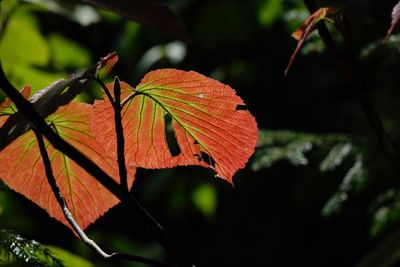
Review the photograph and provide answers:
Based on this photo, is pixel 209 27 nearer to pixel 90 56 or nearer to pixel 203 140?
pixel 90 56

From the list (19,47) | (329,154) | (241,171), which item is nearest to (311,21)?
(329,154)

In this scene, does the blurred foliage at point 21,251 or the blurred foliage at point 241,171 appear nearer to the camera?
the blurred foliage at point 21,251

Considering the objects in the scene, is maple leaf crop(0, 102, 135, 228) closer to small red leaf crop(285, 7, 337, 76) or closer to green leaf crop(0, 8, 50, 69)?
small red leaf crop(285, 7, 337, 76)

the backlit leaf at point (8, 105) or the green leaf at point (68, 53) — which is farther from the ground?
the green leaf at point (68, 53)

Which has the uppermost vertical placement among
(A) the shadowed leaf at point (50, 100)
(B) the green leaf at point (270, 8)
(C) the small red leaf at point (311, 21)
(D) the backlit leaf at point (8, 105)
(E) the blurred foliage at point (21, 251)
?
(D) the backlit leaf at point (8, 105)

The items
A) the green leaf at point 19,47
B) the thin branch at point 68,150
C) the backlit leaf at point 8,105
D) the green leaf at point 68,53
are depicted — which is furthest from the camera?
the green leaf at point 68,53

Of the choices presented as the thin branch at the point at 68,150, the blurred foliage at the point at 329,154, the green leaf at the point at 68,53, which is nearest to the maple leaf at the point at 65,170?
the thin branch at the point at 68,150

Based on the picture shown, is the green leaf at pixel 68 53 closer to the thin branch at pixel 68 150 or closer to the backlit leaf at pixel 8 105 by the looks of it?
the backlit leaf at pixel 8 105
